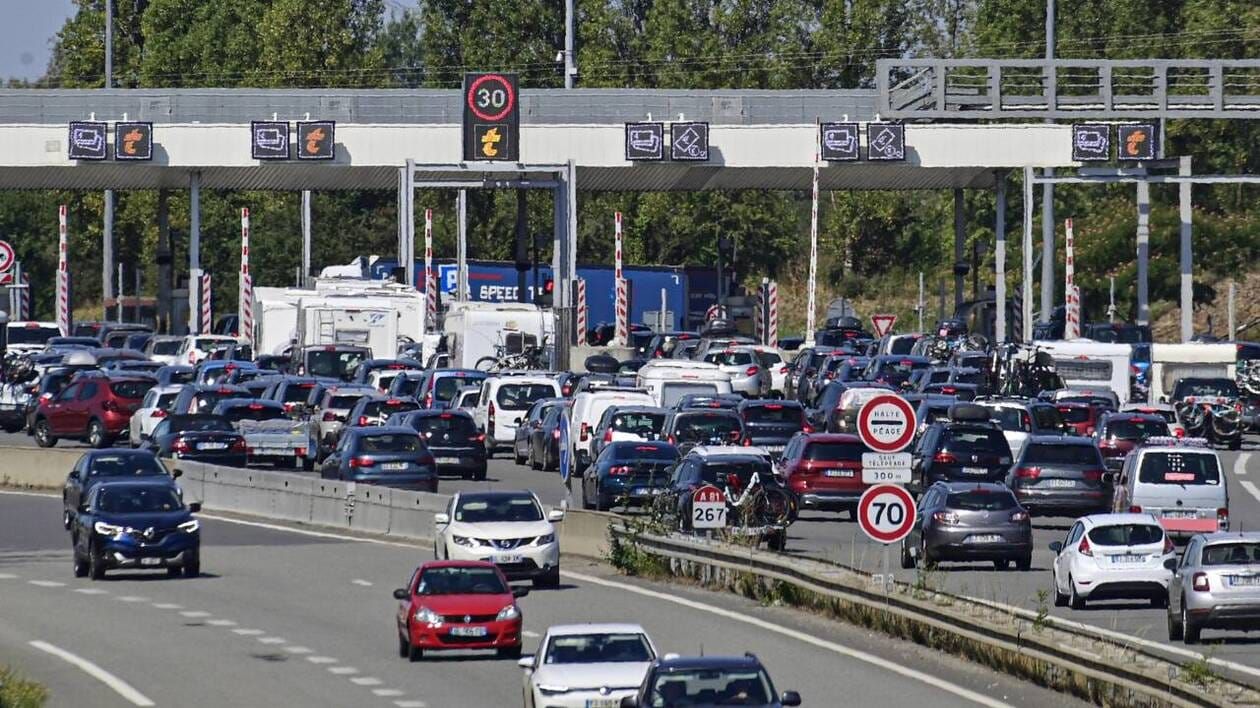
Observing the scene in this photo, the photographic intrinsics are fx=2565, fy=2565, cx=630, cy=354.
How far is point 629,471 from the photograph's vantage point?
133 feet

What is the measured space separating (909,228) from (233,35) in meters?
31.8

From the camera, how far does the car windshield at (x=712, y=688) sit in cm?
1814

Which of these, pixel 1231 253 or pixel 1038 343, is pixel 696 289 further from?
pixel 1038 343

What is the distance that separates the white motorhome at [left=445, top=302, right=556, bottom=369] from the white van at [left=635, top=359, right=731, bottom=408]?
7117 millimetres

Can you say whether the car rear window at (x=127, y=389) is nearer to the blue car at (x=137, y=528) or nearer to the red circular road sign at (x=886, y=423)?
the blue car at (x=137, y=528)

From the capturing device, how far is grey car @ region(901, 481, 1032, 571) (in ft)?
111

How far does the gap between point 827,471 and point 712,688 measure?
2274cm

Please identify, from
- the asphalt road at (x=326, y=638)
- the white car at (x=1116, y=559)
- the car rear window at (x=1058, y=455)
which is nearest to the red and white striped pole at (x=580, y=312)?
the car rear window at (x=1058, y=455)

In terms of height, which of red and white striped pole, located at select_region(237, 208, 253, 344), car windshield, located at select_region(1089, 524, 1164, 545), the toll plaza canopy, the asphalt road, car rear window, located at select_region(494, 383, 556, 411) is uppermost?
the toll plaza canopy

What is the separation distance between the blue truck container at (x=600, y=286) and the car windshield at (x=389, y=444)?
50688mm

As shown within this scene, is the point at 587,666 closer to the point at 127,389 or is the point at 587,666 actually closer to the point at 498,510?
the point at 498,510

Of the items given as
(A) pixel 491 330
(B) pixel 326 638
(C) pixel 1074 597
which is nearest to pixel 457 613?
(B) pixel 326 638

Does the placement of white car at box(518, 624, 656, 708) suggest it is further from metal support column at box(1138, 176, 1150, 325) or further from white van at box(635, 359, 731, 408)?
metal support column at box(1138, 176, 1150, 325)

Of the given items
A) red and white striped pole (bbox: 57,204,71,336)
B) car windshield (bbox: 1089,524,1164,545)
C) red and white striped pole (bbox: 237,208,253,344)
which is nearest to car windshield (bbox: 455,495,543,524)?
car windshield (bbox: 1089,524,1164,545)
